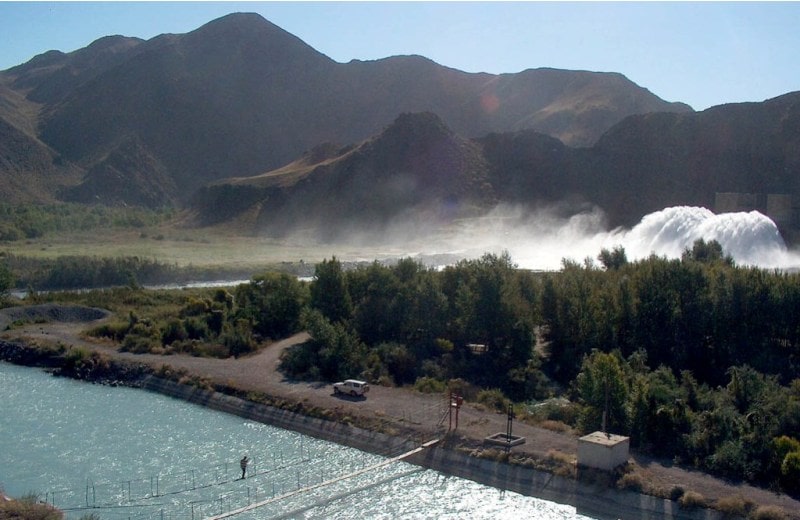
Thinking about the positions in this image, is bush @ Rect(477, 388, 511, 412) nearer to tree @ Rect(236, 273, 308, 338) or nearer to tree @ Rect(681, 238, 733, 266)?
tree @ Rect(236, 273, 308, 338)

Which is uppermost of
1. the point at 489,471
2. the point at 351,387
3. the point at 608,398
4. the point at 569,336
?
the point at 569,336

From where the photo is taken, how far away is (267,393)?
38.3 meters

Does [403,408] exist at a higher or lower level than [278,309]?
lower

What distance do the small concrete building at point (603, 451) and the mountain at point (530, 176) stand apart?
2777 inches

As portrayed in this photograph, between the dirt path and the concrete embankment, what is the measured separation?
2.64ft

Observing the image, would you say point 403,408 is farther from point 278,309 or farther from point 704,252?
point 704,252

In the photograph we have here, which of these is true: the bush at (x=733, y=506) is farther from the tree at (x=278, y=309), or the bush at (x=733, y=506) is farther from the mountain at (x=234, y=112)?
the mountain at (x=234, y=112)

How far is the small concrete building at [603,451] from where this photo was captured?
1071 inches

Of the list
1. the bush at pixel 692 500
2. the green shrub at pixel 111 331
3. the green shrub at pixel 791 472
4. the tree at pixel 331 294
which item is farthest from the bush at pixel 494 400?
the green shrub at pixel 111 331

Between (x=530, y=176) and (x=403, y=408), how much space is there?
285 ft

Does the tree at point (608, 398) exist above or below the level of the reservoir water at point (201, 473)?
above

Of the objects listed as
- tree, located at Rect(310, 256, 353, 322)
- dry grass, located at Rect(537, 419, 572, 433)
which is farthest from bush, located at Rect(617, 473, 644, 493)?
tree, located at Rect(310, 256, 353, 322)

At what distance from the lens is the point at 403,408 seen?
117 ft

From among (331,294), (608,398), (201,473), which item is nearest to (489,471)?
(608,398)
